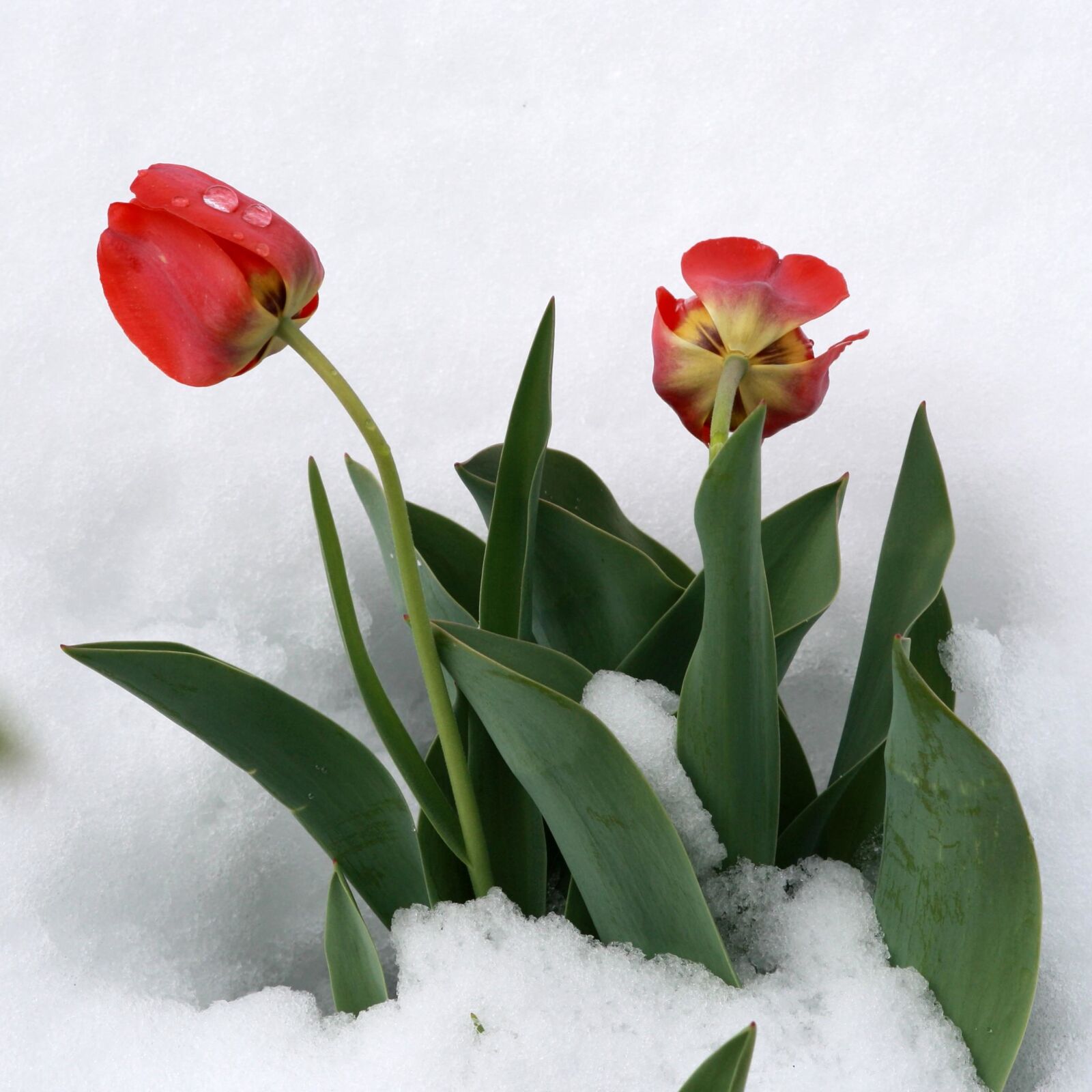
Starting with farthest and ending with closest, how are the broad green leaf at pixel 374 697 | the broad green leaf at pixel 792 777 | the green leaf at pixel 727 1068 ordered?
the broad green leaf at pixel 792 777 → the broad green leaf at pixel 374 697 → the green leaf at pixel 727 1068

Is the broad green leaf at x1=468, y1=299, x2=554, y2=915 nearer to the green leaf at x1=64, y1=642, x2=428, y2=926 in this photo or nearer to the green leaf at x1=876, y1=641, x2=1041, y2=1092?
the green leaf at x1=64, y1=642, x2=428, y2=926

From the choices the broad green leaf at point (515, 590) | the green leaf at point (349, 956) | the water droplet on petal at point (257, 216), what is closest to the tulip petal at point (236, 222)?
the water droplet on petal at point (257, 216)

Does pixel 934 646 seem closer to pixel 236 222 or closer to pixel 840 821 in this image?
pixel 840 821

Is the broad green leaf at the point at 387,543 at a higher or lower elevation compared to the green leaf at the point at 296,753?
higher

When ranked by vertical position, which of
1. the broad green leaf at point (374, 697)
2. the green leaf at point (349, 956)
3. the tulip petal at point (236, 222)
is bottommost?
the green leaf at point (349, 956)

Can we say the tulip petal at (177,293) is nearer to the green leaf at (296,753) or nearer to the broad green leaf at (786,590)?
the green leaf at (296,753)

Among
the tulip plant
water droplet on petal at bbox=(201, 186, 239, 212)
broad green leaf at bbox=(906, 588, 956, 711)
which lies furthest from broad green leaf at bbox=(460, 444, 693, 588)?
water droplet on petal at bbox=(201, 186, 239, 212)
